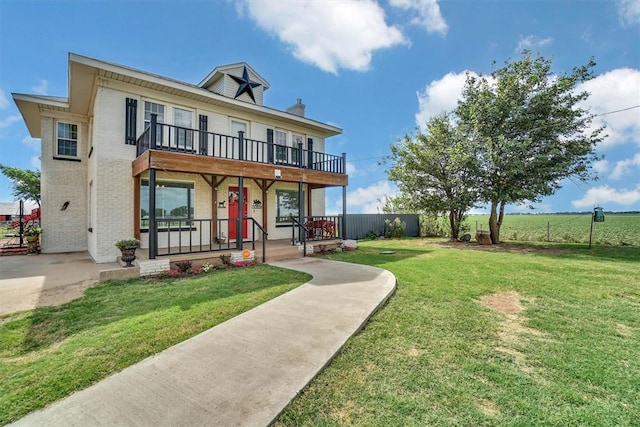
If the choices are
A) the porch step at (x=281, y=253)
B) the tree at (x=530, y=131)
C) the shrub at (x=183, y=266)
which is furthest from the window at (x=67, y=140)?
the tree at (x=530, y=131)

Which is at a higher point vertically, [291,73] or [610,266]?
[291,73]

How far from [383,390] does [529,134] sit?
1552 cm

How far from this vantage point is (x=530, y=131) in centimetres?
1344

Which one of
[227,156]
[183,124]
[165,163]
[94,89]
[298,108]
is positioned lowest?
[165,163]

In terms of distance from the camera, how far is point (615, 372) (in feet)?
9.50

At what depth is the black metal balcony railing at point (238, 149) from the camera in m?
8.90

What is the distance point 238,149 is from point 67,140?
723 centimetres

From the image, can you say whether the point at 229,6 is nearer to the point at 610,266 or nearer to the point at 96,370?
the point at 96,370

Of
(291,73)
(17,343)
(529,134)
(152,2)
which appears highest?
(291,73)

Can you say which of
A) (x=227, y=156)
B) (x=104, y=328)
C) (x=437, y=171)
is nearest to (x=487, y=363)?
(x=104, y=328)

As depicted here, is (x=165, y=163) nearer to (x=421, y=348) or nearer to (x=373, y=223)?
(x=421, y=348)

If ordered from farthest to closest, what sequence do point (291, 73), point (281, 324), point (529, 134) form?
point (291, 73)
point (529, 134)
point (281, 324)

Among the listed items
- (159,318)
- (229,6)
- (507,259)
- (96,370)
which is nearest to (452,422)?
(96,370)

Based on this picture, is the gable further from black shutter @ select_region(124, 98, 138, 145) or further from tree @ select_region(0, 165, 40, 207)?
tree @ select_region(0, 165, 40, 207)
